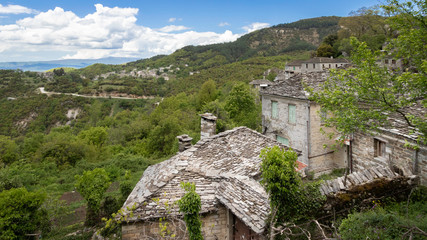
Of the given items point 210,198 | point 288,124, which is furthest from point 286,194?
point 288,124

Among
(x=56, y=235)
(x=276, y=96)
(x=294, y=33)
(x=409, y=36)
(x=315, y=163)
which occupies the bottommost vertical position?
(x=56, y=235)

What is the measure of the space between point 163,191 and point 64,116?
2712 inches

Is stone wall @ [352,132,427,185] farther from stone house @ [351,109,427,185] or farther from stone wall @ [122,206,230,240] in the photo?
stone wall @ [122,206,230,240]

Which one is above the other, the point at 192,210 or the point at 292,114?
the point at 292,114

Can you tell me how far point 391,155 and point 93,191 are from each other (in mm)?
13022

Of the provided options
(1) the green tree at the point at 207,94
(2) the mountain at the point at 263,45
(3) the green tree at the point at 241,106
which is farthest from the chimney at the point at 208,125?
(2) the mountain at the point at 263,45

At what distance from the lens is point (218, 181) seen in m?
8.41

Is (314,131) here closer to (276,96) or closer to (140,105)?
(276,96)

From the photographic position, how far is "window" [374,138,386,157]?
933cm

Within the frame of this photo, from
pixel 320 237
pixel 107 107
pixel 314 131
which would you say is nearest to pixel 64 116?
pixel 107 107

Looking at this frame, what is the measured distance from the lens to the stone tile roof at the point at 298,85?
14945 millimetres

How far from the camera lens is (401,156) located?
8.28 m

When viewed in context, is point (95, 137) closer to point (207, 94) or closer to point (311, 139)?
point (207, 94)

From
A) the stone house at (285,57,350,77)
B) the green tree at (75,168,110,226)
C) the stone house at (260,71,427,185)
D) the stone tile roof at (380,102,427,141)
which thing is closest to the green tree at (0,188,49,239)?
the green tree at (75,168,110,226)
